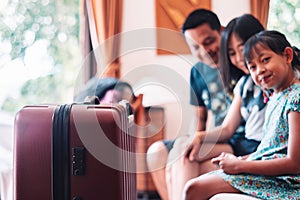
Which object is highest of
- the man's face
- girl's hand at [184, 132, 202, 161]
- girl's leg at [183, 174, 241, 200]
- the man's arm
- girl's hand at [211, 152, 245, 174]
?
the man's face

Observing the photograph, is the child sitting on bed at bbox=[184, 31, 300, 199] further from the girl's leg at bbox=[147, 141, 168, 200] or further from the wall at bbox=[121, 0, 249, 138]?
the wall at bbox=[121, 0, 249, 138]

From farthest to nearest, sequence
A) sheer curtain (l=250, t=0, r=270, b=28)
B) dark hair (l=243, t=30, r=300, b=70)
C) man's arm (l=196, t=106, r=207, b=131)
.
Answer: sheer curtain (l=250, t=0, r=270, b=28)
man's arm (l=196, t=106, r=207, b=131)
dark hair (l=243, t=30, r=300, b=70)

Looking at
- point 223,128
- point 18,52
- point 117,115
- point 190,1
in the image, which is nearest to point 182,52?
point 190,1

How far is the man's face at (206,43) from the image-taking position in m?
2.69

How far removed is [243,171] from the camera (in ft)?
5.66

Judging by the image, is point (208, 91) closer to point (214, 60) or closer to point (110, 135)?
point (214, 60)

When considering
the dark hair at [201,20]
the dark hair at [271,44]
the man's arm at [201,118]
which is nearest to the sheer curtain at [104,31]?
the dark hair at [201,20]

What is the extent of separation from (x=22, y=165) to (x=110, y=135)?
0.93 feet

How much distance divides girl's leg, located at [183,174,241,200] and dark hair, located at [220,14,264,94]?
0.84 m

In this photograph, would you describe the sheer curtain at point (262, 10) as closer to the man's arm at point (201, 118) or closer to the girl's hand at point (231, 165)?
the man's arm at point (201, 118)

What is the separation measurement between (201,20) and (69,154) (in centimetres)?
165

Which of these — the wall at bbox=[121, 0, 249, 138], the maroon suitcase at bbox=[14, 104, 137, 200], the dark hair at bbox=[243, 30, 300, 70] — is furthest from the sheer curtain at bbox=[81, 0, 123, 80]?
the maroon suitcase at bbox=[14, 104, 137, 200]

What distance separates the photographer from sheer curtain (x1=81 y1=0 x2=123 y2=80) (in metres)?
3.08

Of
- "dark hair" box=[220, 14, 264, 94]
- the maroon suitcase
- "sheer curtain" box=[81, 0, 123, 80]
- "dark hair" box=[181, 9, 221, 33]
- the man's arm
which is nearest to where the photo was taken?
the maroon suitcase
